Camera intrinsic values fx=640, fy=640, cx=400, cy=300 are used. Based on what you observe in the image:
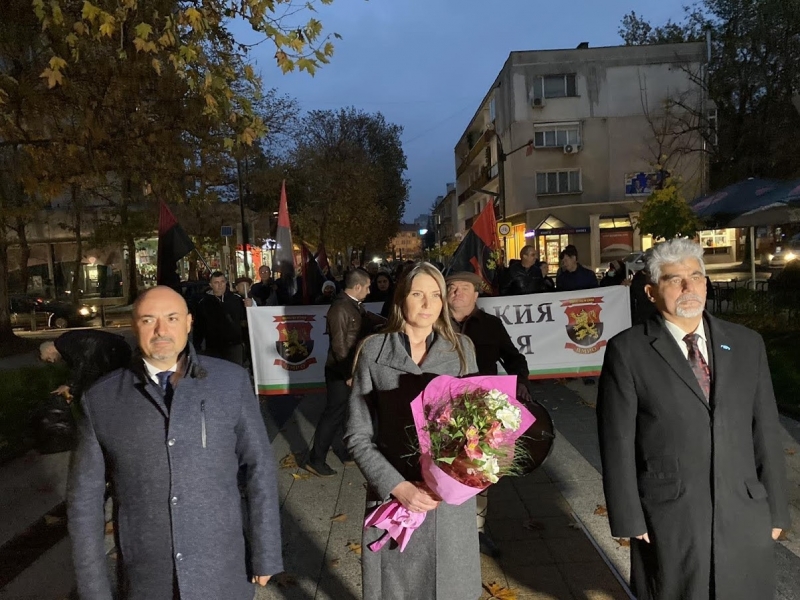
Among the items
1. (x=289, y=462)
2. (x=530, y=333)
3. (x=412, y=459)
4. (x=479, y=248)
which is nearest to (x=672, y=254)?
(x=412, y=459)

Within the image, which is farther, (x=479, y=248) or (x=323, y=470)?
(x=479, y=248)

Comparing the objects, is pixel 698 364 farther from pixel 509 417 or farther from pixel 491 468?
pixel 491 468

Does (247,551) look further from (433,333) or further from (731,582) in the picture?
(731,582)

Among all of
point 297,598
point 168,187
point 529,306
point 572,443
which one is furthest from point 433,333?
point 168,187

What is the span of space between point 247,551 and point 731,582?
6.10ft

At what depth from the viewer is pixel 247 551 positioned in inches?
95.4

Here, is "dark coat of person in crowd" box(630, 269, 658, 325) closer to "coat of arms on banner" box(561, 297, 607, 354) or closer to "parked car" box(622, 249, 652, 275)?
"parked car" box(622, 249, 652, 275)

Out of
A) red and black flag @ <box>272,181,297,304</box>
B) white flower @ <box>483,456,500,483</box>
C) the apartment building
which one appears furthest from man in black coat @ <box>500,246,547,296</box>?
the apartment building

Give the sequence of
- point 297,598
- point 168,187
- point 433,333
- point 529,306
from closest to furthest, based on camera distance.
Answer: point 433,333 < point 297,598 < point 529,306 < point 168,187

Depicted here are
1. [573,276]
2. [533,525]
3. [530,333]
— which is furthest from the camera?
[573,276]

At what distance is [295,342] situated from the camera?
7.90 metres

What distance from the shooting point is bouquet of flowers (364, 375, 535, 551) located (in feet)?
7.18

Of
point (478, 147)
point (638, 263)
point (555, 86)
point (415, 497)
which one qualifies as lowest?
point (415, 497)

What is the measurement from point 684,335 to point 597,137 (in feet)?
127
